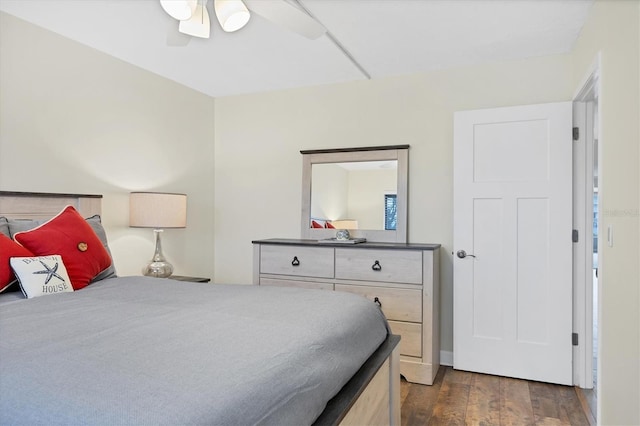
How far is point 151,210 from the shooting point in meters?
3.17

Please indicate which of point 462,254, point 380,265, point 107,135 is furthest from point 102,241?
point 462,254

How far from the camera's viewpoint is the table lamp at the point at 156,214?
3.17 metres

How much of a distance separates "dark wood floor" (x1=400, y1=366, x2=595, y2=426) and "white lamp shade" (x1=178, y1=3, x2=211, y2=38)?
2414mm

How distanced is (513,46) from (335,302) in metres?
2.40

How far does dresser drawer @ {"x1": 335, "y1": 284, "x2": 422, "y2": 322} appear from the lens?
2.97 meters

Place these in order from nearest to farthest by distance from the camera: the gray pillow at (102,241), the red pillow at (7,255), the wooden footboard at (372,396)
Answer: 1. the wooden footboard at (372,396)
2. the red pillow at (7,255)
3. the gray pillow at (102,241)

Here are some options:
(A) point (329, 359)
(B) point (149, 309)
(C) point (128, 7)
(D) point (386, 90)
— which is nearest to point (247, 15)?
(C) point (128, 7)

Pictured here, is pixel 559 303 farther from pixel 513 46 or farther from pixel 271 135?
pixel 271 135

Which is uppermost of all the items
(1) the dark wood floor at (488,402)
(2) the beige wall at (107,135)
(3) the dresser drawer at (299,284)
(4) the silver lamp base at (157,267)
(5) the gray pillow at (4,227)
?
(2) the beige wall at (107,135)

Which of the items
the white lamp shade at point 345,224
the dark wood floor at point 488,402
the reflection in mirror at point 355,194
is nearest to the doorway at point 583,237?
the dark wood floor at point 488,402

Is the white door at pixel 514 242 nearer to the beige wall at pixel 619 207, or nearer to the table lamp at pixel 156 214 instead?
the beige wall at pixel 619 207

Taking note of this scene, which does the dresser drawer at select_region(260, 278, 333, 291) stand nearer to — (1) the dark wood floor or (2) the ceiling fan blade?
(1) the dark wood floor

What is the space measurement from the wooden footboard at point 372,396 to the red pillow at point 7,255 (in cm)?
164

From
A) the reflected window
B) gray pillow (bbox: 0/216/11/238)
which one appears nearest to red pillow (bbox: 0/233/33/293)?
gray pillow (bbox: 0/216/11/238)
